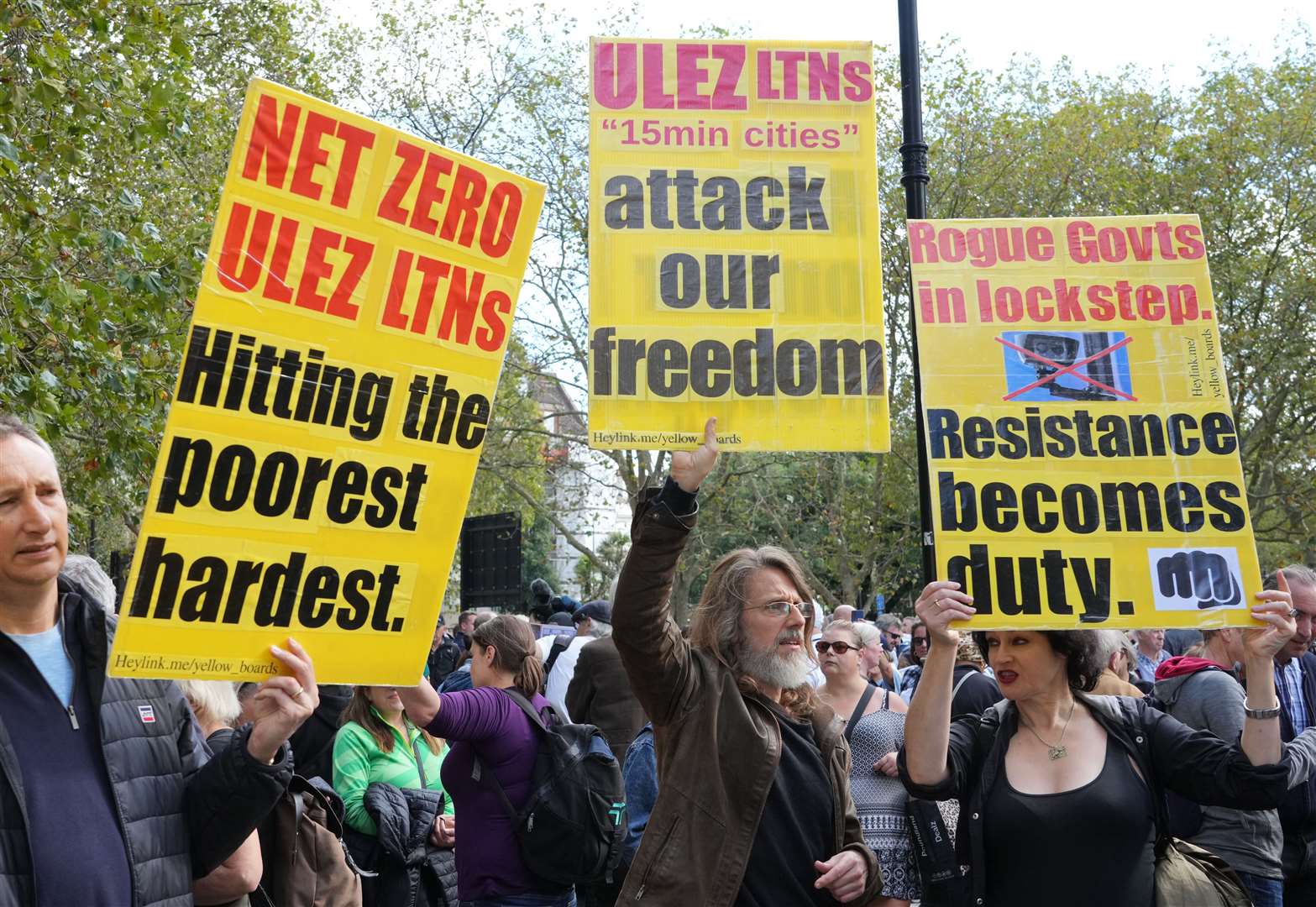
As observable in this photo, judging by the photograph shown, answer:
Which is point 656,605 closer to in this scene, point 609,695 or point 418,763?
point 418,763

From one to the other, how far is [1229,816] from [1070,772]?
217cm

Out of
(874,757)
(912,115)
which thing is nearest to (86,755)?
(874,757)

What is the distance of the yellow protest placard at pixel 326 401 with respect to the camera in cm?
302

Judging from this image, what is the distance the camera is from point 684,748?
3574mm

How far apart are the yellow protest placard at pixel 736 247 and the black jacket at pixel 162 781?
1542 millimetres

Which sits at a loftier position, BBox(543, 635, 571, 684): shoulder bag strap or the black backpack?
BBox(543, 635, 571, 684): shoulder bag strap

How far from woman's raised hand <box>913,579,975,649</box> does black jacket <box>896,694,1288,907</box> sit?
364 mm

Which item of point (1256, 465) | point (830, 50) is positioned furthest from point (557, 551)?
point (830, 50)

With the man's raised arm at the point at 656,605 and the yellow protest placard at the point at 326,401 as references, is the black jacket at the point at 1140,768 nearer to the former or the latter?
the man's raised arm at the point at 656,605

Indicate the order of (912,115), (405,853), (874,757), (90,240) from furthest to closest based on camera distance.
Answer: (90,240) → (912,115) → (405,853) → (874,757)

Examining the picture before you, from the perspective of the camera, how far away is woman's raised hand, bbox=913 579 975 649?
3.62 meters

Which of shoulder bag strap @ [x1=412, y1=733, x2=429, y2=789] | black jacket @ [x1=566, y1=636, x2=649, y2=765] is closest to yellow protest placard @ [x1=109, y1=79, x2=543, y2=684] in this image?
shoulder bag strap @ [x1=412, y1=733, x2=429, y2=789]

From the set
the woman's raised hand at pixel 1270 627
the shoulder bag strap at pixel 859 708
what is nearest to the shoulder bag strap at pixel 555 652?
the shoulder bag strap at pixel 859 708

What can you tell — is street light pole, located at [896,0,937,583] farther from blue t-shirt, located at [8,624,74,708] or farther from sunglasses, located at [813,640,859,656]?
blue t-shirt, located at [8,624,74,708]
